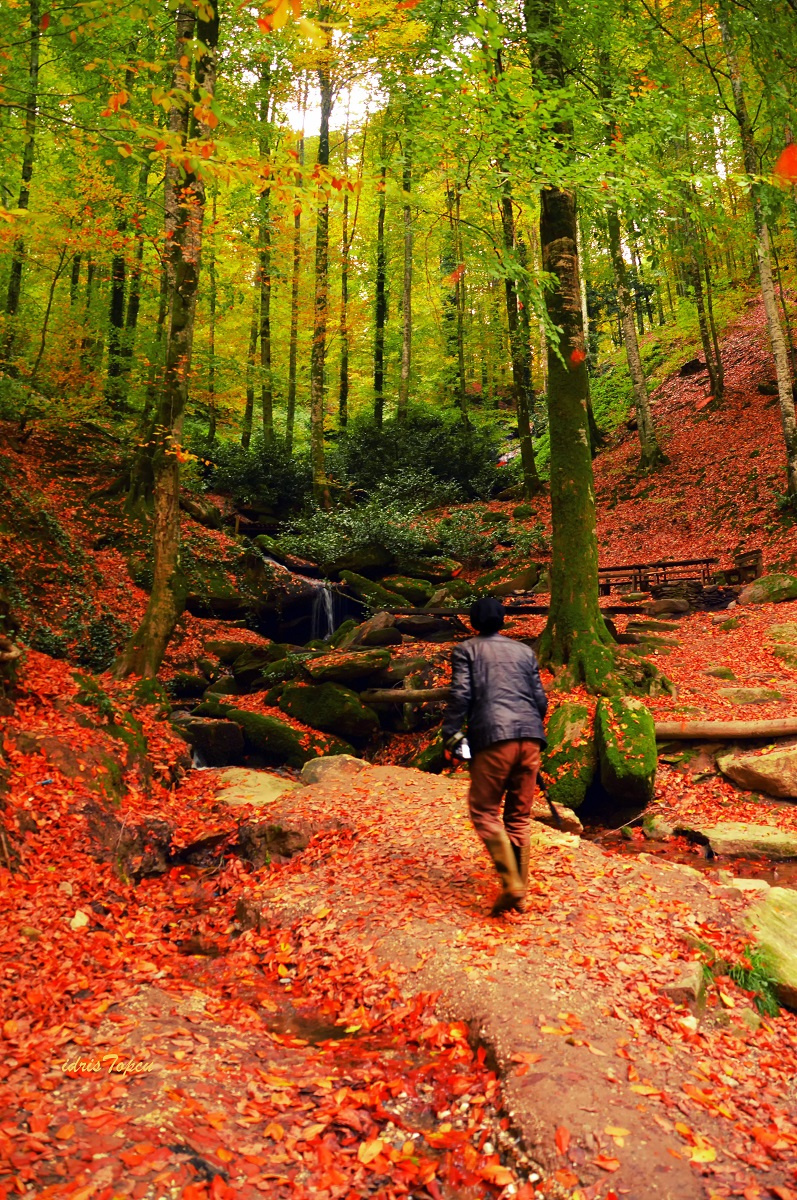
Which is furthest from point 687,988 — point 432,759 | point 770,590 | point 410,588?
point 410,588

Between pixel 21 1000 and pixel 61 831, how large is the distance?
204cm

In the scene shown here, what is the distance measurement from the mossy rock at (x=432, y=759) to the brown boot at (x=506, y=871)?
4.52m

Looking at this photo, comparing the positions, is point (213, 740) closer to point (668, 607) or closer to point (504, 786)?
point (504, 786)

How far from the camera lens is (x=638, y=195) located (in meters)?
8.13

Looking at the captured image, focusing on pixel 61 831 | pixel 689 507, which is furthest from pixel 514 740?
pixel 689 507

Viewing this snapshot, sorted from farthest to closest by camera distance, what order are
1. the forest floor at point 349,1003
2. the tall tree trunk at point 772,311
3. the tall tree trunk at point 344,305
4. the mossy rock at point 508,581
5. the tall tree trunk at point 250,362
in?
Result: the tall tree trunk at point 250,362
the tall tree trunk at point 344,305
the mossy rock at point 508,581
the tall tree trunk at point 772,311
the forest floor at point 349,1003

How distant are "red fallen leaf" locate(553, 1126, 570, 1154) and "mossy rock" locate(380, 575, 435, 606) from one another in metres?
13.4

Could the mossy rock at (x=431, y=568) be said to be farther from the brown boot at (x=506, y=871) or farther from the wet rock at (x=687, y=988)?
the wet rock at (x=687, y=988)

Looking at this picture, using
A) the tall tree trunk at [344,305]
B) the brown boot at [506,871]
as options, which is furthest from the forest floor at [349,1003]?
the tall tree trunk at [344,305]

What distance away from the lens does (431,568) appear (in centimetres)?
1806

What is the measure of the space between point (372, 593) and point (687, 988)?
41.4 ft

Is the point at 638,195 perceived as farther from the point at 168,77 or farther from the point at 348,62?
the point at 348,62

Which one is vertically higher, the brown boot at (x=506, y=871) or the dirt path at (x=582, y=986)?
the brown boot at (x=506, y=871)

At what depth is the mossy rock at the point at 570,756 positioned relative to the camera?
820 centimetres
